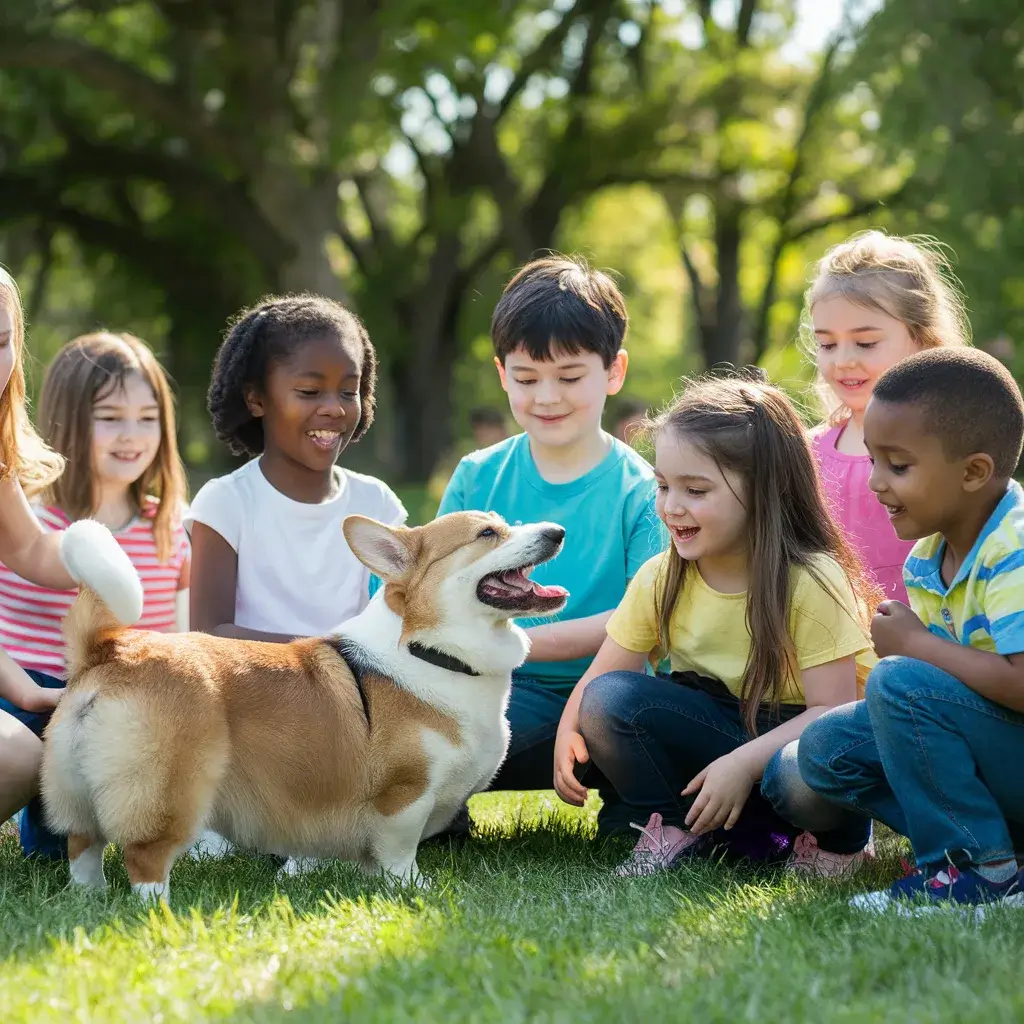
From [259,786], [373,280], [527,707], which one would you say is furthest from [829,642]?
[373,280]

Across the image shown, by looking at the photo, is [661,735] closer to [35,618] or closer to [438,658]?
[438,658]

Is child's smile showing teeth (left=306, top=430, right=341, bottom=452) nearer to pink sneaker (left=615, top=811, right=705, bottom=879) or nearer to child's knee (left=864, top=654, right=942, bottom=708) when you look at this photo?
pink sneaker (left=615, top=811, right=705, bottom=879)

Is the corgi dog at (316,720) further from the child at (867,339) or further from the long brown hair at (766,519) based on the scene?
the child at (867,339)

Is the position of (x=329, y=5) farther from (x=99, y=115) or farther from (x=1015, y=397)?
(x=1015, y=397)

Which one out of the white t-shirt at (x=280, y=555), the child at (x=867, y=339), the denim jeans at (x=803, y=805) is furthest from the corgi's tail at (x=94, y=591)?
the child at (x=867, y=339)

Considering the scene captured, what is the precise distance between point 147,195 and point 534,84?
7258 millimetres

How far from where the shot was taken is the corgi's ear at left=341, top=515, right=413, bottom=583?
3.78 meters

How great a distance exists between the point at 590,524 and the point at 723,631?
0.78 metres

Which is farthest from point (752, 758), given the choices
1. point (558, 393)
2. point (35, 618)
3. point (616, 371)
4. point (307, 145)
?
point (307, 145)

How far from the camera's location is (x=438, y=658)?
12.4 feet

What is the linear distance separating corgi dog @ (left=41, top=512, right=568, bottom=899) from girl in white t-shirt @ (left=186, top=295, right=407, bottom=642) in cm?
71

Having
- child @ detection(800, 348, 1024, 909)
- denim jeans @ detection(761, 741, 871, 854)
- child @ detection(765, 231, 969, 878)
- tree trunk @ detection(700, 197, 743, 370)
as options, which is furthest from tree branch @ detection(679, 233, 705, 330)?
child @ detection(800, 348, 1024, 909)

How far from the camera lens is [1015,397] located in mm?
3287

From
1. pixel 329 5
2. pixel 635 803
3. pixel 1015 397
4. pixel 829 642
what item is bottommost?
pixel 635 803
